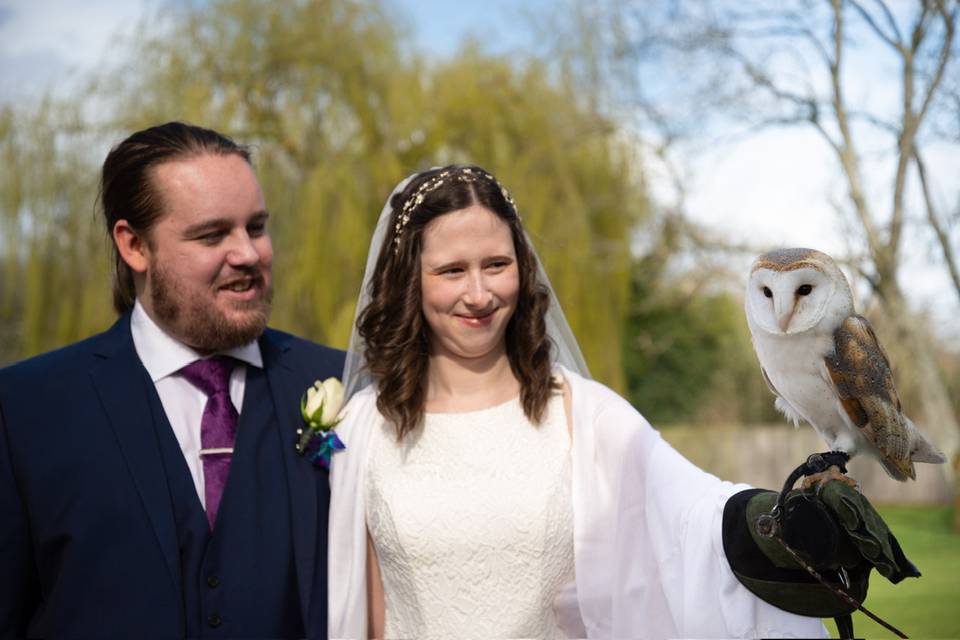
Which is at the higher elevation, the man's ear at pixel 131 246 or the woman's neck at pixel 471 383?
the man's ear at pixel 131 246

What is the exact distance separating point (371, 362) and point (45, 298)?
6534 mm

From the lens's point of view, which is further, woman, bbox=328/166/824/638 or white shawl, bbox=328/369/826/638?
woman, bbox=328/166/824/638

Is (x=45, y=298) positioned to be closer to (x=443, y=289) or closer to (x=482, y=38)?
(x=482, y=38)

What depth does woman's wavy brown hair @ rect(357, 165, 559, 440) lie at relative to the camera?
86.3 inches

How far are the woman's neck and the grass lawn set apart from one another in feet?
7.38

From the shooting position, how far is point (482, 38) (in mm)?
8531

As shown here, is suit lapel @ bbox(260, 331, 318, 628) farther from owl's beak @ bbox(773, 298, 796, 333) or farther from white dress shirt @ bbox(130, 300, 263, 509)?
owl's beak @ bbox(773, 298, 796, 333)

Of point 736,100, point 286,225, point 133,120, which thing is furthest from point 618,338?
point 133,120

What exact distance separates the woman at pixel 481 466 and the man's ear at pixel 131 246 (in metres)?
0.60

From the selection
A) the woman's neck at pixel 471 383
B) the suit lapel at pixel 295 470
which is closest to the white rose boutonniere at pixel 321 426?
the suit lapel at pixel 295 470

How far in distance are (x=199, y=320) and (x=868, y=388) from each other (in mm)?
1542

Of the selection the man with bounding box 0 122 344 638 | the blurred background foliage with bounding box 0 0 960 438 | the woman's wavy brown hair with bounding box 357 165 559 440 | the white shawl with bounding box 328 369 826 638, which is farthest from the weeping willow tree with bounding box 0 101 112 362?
the white shawl with bounding box 328 369 826 638

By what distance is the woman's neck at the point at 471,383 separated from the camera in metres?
2.29

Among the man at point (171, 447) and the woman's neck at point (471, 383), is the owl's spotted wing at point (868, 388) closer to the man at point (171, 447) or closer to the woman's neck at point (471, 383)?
the woman's neck at point (471, 383)
